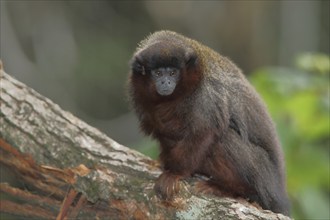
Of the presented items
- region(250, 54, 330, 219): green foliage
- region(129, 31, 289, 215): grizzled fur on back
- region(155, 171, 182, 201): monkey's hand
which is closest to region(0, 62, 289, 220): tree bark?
region(155, 171, 182, 201): monkey's hand

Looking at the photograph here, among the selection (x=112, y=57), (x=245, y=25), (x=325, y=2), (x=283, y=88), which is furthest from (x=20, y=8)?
(x=283, y=88)

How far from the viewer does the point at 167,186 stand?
4.04m

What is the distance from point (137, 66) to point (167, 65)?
225mm

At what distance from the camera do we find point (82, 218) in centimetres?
419

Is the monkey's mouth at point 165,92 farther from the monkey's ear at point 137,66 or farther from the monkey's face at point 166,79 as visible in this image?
the monkey's ear at point 137,66

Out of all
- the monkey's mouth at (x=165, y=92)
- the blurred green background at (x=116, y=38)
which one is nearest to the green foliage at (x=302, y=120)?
the monkey's mouth at (x=165, y=92)

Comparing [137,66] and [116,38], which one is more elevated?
[116,38]

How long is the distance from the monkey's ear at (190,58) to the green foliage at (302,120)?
77 centimetres

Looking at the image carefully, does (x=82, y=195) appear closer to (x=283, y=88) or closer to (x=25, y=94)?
(x=25, y=94)

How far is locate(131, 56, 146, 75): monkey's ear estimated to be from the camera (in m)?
4.23

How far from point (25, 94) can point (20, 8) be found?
4858mm

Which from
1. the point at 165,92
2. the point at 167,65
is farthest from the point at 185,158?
the point at 167,65

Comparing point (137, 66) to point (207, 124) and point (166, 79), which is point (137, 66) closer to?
point (166, 79)

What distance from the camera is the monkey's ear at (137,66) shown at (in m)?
4.23
